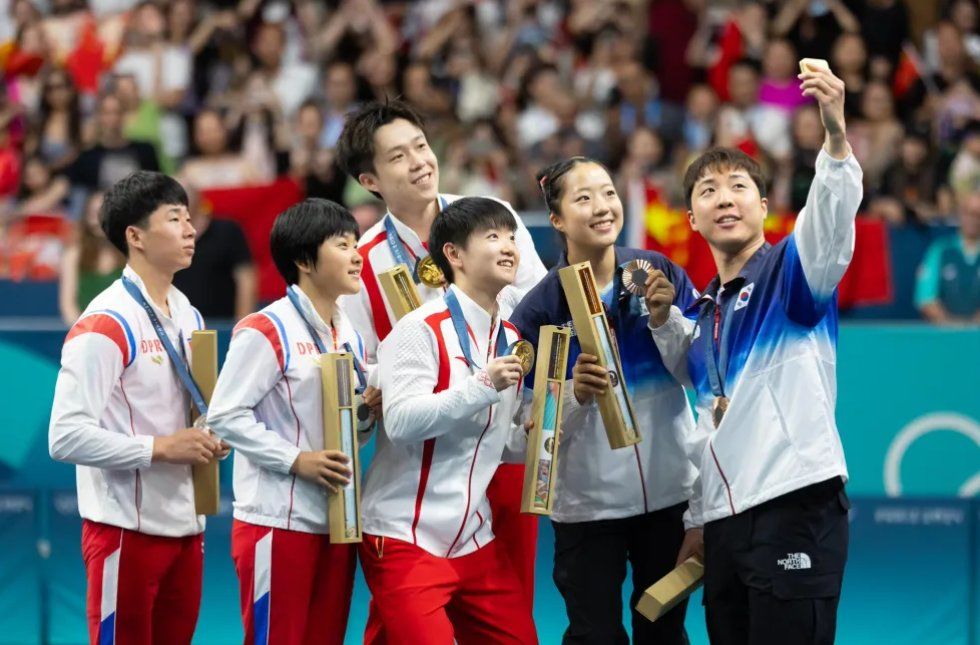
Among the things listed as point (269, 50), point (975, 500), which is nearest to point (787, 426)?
point (975, 500)

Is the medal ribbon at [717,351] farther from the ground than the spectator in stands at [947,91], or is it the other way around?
the spectator in stands at [947,91]

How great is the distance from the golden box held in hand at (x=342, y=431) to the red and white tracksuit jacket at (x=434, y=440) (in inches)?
3.7

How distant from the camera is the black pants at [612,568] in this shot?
4926mm

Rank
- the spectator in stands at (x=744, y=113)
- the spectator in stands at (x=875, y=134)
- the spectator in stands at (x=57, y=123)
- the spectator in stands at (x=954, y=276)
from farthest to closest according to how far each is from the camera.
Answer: the spectator in stands at (x=57, y=123), the spectator in stands at (x=744, y=113), the spectator in stands at (x=875, y=134), the spectator in stands at (x=954, y=276)

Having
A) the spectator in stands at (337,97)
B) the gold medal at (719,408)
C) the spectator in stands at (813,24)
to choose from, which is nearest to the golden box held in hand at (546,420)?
the gold medal at (719,408)

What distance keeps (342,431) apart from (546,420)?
2.24ft

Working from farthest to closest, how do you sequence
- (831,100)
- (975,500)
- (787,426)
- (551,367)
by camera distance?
(975,500) → (551,367) → (787,426) → (831,100)

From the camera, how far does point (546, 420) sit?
15.5ft

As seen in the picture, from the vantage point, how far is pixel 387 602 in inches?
184

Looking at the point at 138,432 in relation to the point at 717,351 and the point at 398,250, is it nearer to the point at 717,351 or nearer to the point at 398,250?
the point at 398,250

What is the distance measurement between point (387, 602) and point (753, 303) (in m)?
1.53

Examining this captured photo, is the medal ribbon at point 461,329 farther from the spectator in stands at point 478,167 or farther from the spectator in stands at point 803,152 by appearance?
the spectator in stands at point 478,167

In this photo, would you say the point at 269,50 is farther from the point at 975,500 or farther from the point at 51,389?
the point at 975,500

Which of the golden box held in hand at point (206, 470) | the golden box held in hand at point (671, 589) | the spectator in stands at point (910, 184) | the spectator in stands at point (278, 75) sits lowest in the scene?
the golden box held in hand at point (671, 589)
